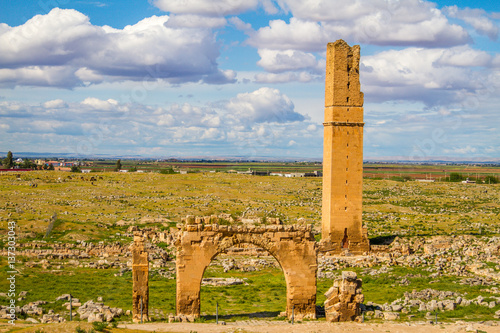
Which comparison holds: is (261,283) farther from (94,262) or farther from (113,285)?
(94,262)

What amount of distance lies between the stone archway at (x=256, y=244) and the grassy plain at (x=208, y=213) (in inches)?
48.8

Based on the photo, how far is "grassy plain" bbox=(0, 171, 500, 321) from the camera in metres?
25.7

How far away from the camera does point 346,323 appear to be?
20312 millimetres

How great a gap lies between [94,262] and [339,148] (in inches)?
716

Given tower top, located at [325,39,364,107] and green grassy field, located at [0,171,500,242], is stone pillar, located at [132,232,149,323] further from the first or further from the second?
tower top, located at [325,39,364,107]

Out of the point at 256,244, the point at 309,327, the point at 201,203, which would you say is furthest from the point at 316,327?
the point at 201,203

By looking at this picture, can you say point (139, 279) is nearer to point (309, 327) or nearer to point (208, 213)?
point (208, 213)

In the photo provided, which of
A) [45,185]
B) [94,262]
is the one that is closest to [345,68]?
[94,262]

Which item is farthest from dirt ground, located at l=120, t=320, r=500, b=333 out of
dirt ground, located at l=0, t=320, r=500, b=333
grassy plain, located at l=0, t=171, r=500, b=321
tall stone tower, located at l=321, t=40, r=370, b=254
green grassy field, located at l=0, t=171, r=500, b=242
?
tall stone tower, located at l=321, t=40, r=370, b=254

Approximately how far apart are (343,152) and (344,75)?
5.42m

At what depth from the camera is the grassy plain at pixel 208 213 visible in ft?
84.3

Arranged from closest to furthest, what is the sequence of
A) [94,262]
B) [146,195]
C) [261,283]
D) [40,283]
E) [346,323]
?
[346,323]
[40,283]
[261,283]
[94,262]
[146,195]

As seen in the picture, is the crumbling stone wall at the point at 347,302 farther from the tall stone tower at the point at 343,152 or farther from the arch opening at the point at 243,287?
the tall stone tower at the point at 343,152

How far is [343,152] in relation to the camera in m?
38.1
